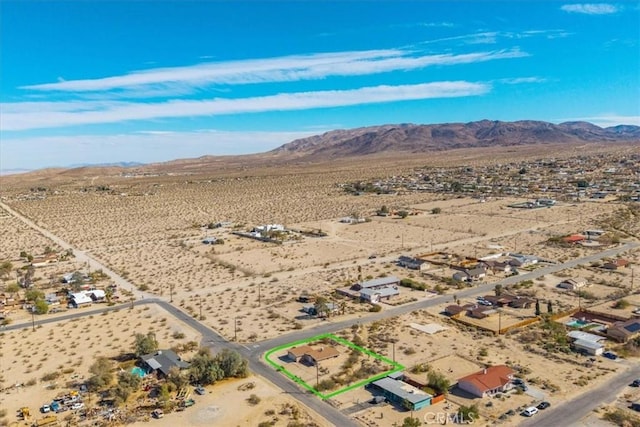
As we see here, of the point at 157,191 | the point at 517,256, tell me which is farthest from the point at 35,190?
the point at 517,256

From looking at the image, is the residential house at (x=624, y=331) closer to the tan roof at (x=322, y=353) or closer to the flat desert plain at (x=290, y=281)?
the flat desert plain at (x=290, y=281)

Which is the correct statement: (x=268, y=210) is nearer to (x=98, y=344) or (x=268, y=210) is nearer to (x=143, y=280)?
(x=143, y=280)

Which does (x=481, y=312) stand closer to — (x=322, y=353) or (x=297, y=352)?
(x=322, y=353)

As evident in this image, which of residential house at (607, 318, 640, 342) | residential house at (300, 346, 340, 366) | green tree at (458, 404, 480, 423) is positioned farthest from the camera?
residential house at (607, 318, 640, 342)

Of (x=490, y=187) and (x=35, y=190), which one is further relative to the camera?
(x=35, y=190)

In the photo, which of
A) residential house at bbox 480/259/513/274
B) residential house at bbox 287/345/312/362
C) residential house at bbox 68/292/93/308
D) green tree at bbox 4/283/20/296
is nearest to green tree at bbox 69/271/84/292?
residential house at bbox 68/292/93/308

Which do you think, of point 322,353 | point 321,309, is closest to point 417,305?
point 321,309

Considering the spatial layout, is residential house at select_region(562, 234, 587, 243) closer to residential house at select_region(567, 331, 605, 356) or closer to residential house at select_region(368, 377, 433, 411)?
residential house at select_region(567, 331, 605, 356)
